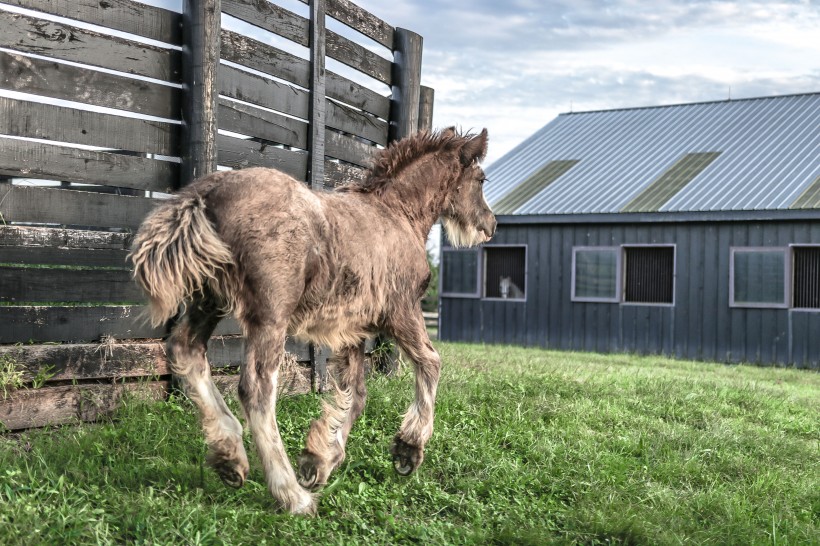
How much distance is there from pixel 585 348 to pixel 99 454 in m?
16.9

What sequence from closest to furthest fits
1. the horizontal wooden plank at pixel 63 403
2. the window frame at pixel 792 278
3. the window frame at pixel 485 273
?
1. the horizontal wooden plank at pixel 63 403
2. the window frame at pixel 792 278
3. the window frame at pixel 485 273

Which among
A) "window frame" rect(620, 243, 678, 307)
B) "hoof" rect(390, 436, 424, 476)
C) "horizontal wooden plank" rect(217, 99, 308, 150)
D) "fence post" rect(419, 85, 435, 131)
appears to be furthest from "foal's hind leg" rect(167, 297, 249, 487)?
"window frame" rect(620, 243, 678, 307)

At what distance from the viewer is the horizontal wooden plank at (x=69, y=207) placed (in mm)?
5605

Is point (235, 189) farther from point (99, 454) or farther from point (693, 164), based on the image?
point (693, 164)

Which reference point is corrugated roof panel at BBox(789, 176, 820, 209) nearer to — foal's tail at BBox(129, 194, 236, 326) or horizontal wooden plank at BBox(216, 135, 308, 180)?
horizontal wooden plank at BBox(216, 135, 308, 180)

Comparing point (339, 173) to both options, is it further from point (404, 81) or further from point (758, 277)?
point (758, 277)

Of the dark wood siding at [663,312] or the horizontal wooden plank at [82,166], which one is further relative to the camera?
the dark wood siding at [663,312]

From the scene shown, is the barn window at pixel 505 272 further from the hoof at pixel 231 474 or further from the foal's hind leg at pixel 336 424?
the hoof at pixel 231 474

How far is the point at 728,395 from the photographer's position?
9875 mm

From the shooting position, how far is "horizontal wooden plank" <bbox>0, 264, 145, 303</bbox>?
5.67m

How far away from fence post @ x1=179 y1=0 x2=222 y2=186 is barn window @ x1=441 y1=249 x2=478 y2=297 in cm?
1648

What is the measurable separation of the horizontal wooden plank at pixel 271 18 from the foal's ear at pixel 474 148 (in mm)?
2266

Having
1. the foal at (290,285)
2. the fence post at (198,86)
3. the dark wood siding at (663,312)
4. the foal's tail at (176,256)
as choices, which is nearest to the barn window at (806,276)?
the dark wood siding at (663,312)

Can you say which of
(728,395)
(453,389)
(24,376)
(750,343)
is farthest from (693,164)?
(24,376)
